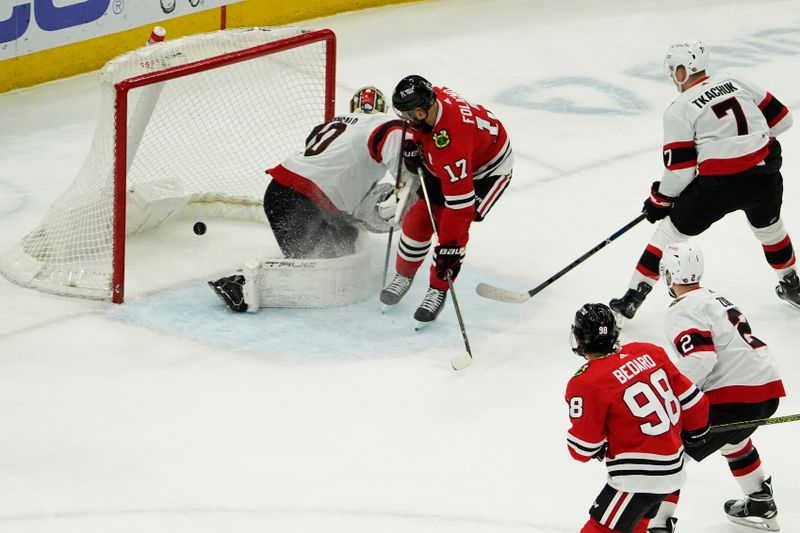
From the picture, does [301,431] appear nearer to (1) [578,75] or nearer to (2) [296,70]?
(2) [296,70]

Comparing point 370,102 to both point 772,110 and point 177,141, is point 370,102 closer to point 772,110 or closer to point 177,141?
point 177,141

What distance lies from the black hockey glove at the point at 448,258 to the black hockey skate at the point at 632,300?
1.82ft

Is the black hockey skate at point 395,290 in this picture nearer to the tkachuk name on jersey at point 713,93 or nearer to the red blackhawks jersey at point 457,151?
the red blackhawks jersey at point 457,151

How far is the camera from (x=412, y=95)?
415 cm

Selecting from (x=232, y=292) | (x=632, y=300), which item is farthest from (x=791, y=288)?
(x=232, y=292)

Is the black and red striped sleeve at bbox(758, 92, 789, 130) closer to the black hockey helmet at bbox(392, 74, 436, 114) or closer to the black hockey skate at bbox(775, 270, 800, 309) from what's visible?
the black hockey skate at bbox(775, 270, 800, 309)

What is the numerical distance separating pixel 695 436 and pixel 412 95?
5.07ft

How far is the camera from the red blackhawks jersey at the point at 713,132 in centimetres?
425

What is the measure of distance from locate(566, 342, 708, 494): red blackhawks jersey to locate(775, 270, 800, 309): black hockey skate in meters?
1.84

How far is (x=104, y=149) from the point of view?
4.65 m

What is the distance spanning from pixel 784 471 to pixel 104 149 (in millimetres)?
2450

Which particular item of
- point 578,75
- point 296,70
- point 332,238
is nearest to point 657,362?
point 332,238

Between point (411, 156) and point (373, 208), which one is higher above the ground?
point (411, 156)

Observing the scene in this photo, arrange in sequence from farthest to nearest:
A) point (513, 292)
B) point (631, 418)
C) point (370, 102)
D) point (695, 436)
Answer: point (370, 102)
point (513, 292)
point (695, 436)
point (631, 418)
